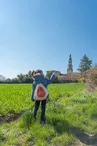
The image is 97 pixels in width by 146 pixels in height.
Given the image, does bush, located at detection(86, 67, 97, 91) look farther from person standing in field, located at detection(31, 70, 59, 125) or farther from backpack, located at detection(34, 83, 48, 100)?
backpack, located at detection(34, 83, 48, 100)

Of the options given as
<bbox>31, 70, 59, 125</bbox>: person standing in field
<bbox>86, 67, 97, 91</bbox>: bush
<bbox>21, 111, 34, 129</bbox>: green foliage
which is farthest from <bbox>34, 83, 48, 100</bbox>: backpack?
<bbox>86, 67, 97, 91</bbox>: bush

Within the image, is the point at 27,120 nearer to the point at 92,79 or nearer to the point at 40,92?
the point at 40,92

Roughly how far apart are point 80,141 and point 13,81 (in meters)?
72.8

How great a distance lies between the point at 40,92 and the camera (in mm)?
7602

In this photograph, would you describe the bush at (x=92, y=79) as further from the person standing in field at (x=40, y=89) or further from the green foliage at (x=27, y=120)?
the green foliage at (x=27, y=120)

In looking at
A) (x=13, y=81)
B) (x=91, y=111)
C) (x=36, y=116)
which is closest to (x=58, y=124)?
(x=36, y=116)

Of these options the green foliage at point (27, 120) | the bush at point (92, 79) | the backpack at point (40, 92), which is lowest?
the green foliage at point (27, 120)

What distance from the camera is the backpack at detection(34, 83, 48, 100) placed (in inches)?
299

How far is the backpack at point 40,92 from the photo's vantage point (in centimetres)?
758

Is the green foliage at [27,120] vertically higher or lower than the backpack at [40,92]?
lower

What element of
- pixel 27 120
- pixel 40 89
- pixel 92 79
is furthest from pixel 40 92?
pixel 92 79

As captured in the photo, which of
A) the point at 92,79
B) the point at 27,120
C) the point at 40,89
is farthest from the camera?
the point at 92,79

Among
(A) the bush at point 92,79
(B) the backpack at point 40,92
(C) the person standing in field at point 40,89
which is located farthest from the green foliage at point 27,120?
(A) the bush at point 92,79

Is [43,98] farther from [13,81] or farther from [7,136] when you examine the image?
[13,81]
